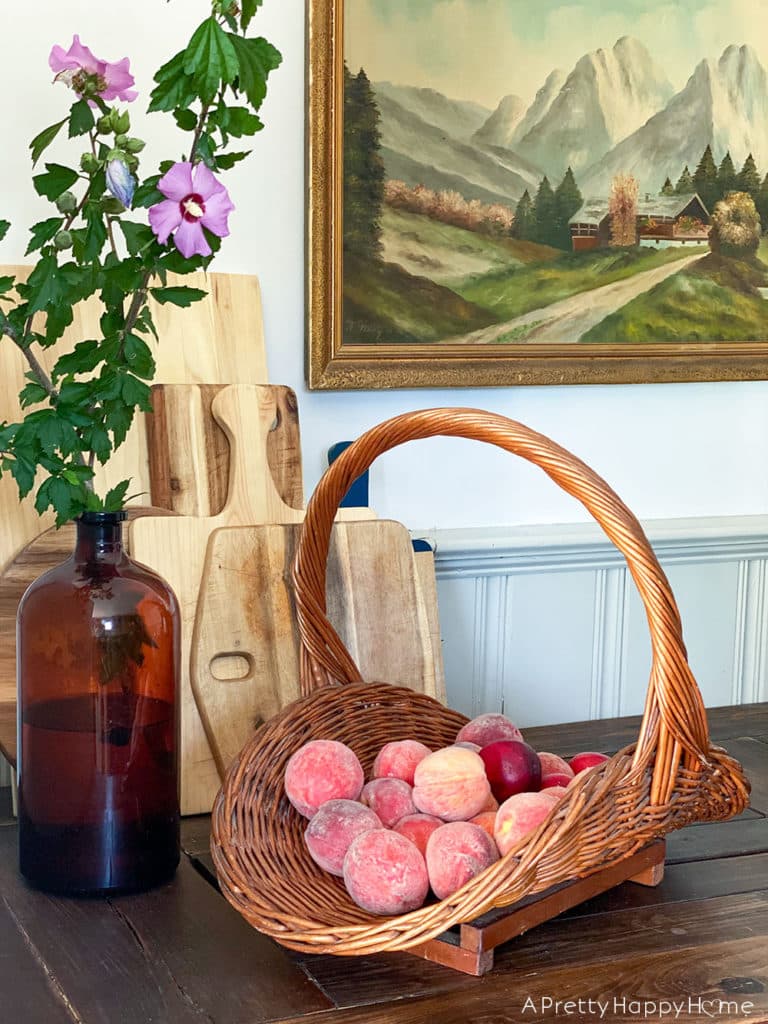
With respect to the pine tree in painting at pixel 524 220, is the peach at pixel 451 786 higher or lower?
lower

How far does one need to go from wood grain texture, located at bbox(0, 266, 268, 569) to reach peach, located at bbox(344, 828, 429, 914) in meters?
0.59

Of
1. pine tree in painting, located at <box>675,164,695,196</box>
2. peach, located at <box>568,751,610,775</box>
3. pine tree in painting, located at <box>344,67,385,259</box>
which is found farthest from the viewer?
pine tree in painting, located at <box>675,164,695,196</box>

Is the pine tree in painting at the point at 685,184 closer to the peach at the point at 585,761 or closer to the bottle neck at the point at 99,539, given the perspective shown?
the peach at the point at 585,761

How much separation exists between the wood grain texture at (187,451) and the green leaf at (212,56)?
50cm

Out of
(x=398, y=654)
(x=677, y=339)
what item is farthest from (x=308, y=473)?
(x=677, y=339)

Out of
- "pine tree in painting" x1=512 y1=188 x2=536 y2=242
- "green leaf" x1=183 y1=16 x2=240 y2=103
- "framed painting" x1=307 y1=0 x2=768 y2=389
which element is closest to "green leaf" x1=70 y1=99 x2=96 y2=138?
"green leaf" x1=183 y1=16 x2=240 y2=103

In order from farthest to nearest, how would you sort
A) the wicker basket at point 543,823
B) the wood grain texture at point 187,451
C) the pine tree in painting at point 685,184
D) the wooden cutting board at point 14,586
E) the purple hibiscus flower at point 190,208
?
the pine tree in painting at point 685,184
the wood grain texture at point 187,451
the wooden cutting board at point 14,586
the purple hibiscus flower at point 190,208
the wicker basket at point 543,823

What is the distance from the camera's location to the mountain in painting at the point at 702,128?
167cm

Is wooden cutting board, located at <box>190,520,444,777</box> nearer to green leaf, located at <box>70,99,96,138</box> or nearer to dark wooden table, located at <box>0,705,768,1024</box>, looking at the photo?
dark wooden table, located at <box>0,705,768,1024</box>

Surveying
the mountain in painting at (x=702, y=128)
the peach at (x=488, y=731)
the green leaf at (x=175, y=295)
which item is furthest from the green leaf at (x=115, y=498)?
the mountain in painting at (x=702, y=128)

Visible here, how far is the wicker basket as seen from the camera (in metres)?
0.81

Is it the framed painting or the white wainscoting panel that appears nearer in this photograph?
the framed painting

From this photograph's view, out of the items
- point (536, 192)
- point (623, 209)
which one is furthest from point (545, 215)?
point (623, 209)

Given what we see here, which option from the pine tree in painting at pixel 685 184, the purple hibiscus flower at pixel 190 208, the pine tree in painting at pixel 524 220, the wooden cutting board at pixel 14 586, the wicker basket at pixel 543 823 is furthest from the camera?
the pine tree in painting at pixel 685 184
